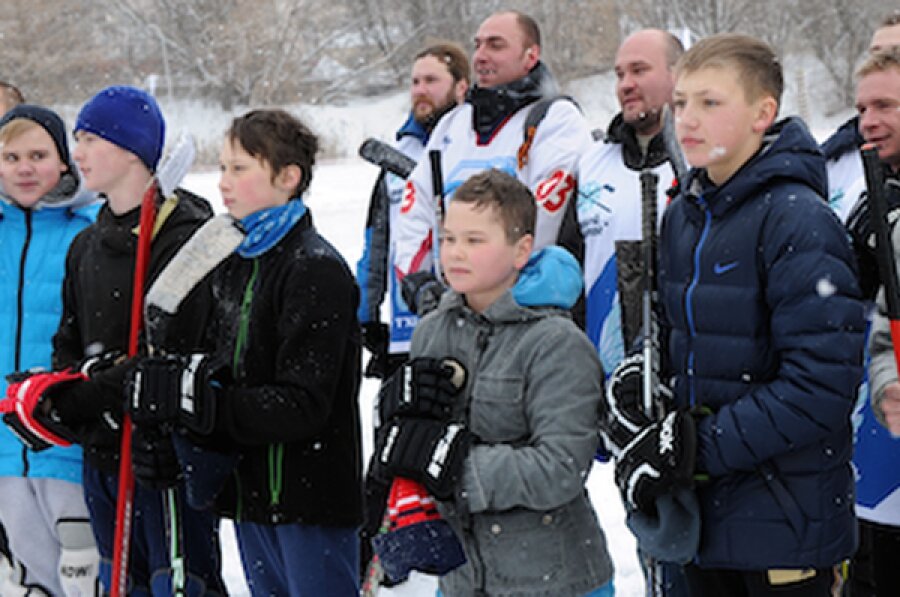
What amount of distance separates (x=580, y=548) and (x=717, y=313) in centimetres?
70

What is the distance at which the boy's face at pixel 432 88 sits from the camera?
5.12m

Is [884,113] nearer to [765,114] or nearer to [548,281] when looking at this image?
[765,114]

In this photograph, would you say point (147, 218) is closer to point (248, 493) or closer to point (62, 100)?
point (248, 493)

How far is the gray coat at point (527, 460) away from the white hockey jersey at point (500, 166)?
126 centimetres

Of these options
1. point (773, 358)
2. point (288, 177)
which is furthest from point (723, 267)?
point (288, 177)

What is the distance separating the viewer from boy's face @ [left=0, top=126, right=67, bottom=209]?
4.01 m

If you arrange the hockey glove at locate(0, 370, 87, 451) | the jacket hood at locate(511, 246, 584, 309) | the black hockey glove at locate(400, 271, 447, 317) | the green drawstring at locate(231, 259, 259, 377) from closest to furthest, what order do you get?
1. the jacket hood at locate(511, 246, 584, 309)
2. the green drawstring at locate(231, 259, 259, 377)
3. the hockey glove at locate(0, 370, 87, 451)
4. the black hockey glove at locate(400, 271, 447, 317)

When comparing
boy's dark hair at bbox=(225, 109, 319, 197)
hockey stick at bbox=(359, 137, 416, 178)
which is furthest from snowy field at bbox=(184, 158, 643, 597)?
boy's dark hair at bbox=(225, 109, 319, 197)

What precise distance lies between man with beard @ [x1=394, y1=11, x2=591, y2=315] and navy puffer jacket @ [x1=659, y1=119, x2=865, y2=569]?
1475mm

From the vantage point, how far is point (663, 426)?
2457 millimetres

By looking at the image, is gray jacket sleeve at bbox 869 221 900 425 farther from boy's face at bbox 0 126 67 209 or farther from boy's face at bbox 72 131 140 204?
boy's face at bbox 0 126 67 209

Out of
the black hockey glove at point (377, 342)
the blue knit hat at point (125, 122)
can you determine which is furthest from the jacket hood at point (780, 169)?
the black hockey glove at point (377, 342)

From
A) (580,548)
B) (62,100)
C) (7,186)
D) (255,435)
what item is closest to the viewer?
(580,548)

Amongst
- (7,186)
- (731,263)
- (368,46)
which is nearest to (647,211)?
(731,263)
